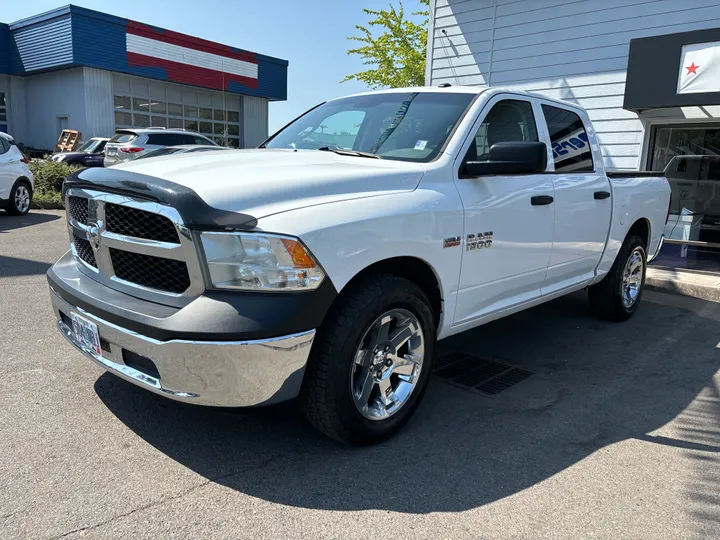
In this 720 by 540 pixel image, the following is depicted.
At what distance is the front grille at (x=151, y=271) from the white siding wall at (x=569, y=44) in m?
8.68

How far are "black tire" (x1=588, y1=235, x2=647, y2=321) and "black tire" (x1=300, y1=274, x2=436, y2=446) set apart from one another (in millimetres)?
3208

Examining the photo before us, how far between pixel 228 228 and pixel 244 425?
1.30m

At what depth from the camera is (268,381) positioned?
102 inches

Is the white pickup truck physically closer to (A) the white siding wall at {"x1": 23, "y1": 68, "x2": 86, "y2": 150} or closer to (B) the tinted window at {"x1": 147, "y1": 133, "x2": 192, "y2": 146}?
(B) the tinted window at {"x1": 147, "y1": 133, "x2": 192, "y2": 146}

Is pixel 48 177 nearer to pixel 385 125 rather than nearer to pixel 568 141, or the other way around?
pixel 385 125

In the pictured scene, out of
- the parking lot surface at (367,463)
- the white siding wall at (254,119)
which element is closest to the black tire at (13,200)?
the parking lot surface at (367,463)

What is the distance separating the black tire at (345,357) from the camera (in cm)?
272

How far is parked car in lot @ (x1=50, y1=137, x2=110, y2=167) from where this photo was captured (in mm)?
17625

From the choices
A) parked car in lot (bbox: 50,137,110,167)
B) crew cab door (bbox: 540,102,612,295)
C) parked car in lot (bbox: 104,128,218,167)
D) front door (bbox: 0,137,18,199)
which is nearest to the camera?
crew cab door (bbox: 540,102,612,295)

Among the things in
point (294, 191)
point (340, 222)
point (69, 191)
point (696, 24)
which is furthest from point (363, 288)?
point (696, 24)

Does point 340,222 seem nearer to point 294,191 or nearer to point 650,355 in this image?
point 294,191

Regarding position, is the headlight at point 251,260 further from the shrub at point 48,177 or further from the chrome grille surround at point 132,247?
the shrub at point 48,177

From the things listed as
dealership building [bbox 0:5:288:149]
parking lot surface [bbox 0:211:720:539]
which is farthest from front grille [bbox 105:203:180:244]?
dealership building [bbox 0:5:288:149]

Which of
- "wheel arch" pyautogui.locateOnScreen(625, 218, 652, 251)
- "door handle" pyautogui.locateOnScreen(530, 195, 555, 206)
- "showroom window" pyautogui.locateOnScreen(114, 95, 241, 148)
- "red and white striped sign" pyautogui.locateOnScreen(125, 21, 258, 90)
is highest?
"red and white striped sign" pyautogui.locateOnScreen(125, 21, 258, 90)
